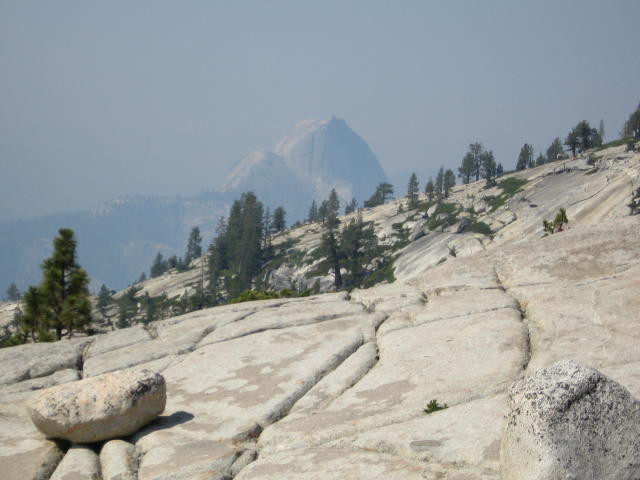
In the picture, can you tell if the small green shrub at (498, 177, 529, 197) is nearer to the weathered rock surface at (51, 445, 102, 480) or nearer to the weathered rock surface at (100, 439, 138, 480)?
the weathered rock surface at (100, 439, 138, 480)

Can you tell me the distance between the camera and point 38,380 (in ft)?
63.2

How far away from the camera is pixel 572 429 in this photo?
23.9 ft

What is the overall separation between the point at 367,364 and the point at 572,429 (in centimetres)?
960

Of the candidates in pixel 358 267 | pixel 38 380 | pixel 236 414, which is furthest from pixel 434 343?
pixel 358 267

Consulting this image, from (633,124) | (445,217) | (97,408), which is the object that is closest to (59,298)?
(97,408)

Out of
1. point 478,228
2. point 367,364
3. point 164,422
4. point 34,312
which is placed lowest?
point 164,422

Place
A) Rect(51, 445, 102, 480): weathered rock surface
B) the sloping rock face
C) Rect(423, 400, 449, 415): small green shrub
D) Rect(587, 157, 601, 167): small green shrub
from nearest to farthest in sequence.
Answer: the sloping rock face < Rect(51, 445, 102, 480): weathered rock surface < Rect(423, 400, 449, 415): small green shrub < Rect(587, 157, 601, 167): small green shrub

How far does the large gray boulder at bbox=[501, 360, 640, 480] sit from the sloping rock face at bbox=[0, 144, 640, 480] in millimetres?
729

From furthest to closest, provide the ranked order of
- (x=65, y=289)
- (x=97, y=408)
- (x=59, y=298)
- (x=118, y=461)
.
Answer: (x=65, y=289), (x=59, y=298), (x=97, y=408), (x=118, y=461)

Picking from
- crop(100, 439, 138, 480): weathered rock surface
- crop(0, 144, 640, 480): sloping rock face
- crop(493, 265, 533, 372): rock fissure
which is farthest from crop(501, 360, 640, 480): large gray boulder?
crop(100, 439, 138, 480): weathered rock surface

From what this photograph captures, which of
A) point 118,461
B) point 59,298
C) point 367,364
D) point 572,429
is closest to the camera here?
point 572,429

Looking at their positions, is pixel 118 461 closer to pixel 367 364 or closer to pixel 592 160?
pixel 367 364

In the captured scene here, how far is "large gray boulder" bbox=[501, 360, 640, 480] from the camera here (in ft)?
23.5

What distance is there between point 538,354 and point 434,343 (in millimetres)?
3359
